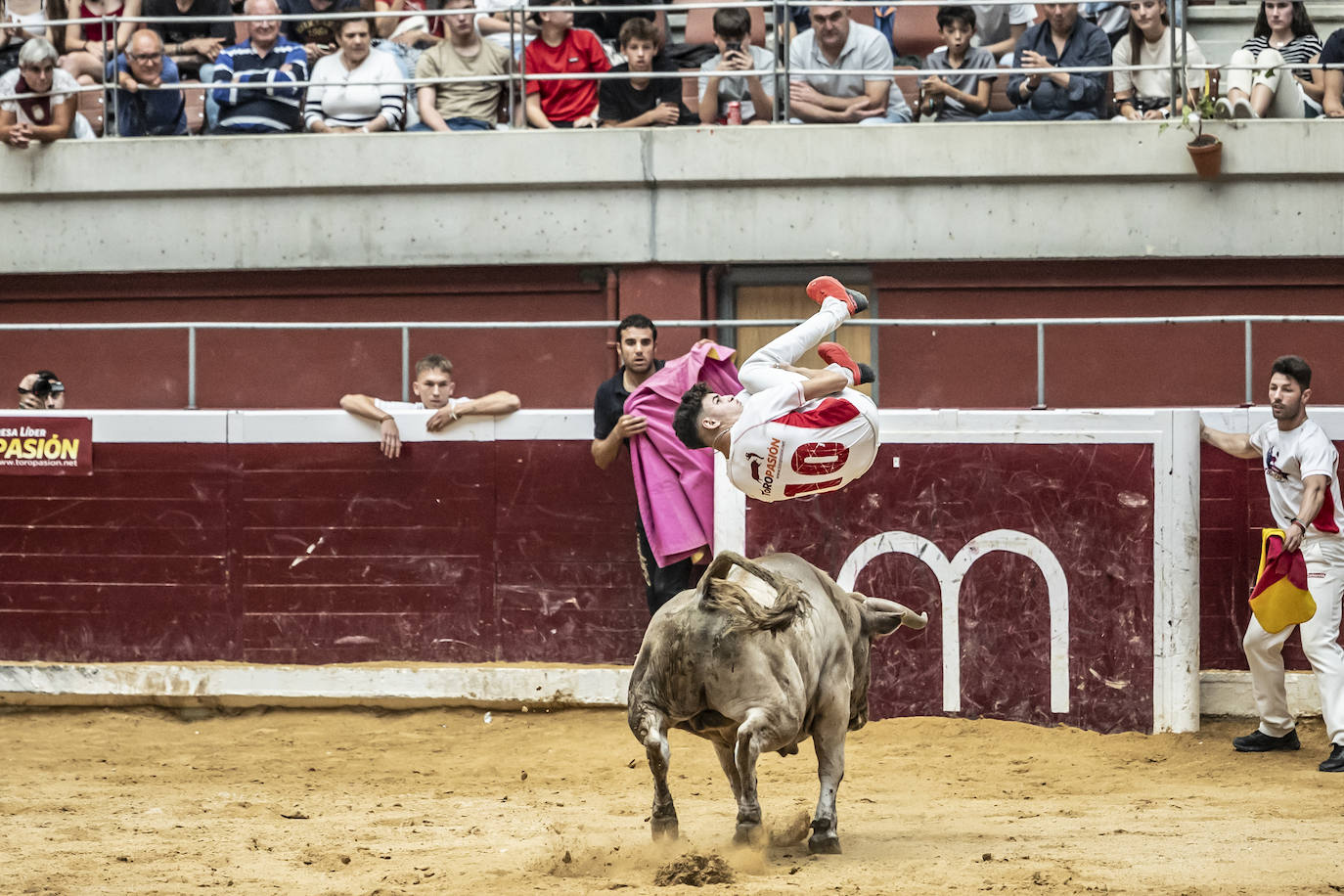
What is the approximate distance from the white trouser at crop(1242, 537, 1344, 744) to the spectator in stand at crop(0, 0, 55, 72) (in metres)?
9.89

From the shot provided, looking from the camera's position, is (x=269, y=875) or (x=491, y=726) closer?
(x=269, y=875)

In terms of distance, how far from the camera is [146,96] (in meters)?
12.8

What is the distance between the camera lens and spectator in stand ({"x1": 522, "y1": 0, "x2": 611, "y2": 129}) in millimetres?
12367

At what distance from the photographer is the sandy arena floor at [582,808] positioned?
5.77m

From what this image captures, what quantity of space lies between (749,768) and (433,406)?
4.70 m

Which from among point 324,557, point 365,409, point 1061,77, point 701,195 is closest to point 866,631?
point 365,409

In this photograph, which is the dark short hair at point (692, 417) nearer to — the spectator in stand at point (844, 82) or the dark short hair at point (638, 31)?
the spectator in stand at point (844, 82)

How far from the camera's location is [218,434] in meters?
9.93

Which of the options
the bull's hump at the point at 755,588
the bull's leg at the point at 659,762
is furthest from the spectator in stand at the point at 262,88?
the bull's leg at the point at 659,762

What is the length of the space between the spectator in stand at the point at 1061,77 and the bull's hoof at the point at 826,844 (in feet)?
23.4

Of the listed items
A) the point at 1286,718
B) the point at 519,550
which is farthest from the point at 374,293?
the point at 1286,718

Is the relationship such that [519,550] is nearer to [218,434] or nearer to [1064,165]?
[218,434]

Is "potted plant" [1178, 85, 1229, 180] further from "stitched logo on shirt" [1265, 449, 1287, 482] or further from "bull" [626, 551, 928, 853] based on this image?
"bull" [626, 551, 928, 853]

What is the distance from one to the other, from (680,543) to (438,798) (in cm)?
199
